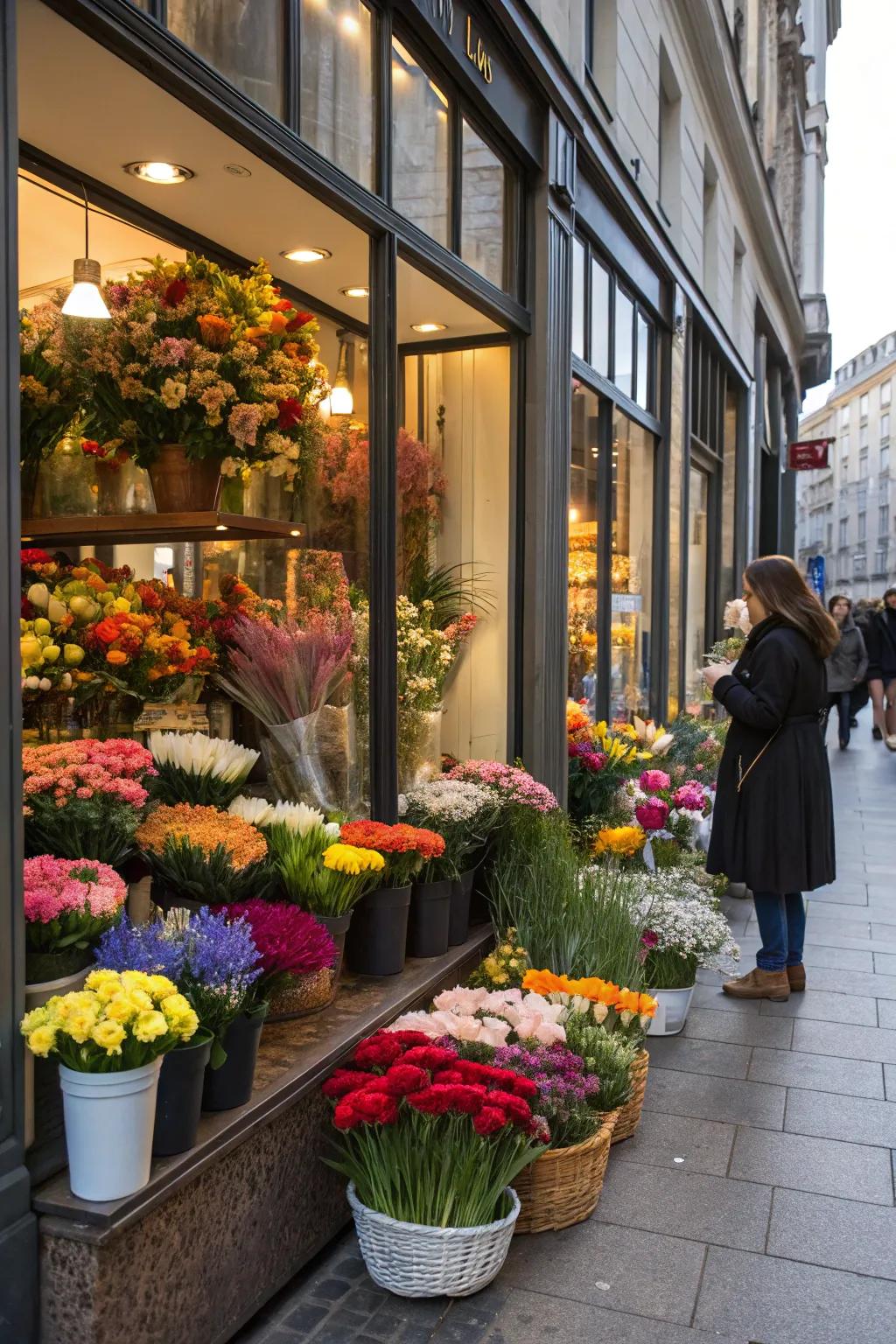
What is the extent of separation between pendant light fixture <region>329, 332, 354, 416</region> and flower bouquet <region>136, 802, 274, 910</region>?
6.01 feet

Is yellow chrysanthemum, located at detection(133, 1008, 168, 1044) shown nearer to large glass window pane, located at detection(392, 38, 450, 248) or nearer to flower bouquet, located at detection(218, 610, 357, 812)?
flower bouquet, located at detection(218, 610, 357, 812)

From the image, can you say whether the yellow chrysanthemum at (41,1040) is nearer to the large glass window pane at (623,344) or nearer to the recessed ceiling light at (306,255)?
the recessed ceiling light at (306,255)

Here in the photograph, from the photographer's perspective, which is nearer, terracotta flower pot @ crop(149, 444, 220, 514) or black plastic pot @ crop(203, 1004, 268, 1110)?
black plastic pot @ crop(203, 1004, 268, 1110)

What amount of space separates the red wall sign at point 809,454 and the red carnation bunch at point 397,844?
18.5 metres

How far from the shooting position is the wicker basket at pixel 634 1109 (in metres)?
3.90

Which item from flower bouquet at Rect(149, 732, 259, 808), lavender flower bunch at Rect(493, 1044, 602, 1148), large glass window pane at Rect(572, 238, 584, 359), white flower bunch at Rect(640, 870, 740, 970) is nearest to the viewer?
lavender flower bunch at Rect(493, 1044, 602, 1148)

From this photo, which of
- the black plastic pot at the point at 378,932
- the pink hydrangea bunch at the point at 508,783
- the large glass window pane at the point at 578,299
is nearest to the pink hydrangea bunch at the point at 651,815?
the pink hydrangea bunch at the point at 508,783

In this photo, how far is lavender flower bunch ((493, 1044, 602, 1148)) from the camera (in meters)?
3.38

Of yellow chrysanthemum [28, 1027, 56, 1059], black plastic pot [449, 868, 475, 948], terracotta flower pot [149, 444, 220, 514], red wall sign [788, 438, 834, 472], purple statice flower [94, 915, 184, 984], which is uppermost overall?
red wall sign [788, 438, 834, 472]

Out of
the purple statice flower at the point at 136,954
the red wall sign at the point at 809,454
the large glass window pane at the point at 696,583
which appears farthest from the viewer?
the red wall sign at the point at 809,454

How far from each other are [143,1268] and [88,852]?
1071 mm

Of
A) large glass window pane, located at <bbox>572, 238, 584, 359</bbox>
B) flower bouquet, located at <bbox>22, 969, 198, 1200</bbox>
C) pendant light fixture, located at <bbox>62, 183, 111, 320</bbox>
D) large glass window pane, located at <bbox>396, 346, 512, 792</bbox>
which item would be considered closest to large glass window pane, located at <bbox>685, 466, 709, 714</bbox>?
large glass window pane, located at <bbox>572, 238, 584, 359</bbox>

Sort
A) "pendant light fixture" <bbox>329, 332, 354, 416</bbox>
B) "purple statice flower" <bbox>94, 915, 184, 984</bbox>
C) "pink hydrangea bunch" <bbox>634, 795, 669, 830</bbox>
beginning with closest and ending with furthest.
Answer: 1. "purple statice flower" <bbox>94, 915, 184, 984</bbox>
2. "pendant light fixture" <bbox>329, 332, 354, 416</bbox>
3. "pink hydrangea bunch" <bbox>634, 795, 669, 830</bbox>

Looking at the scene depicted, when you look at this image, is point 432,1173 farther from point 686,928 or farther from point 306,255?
point 306,255
